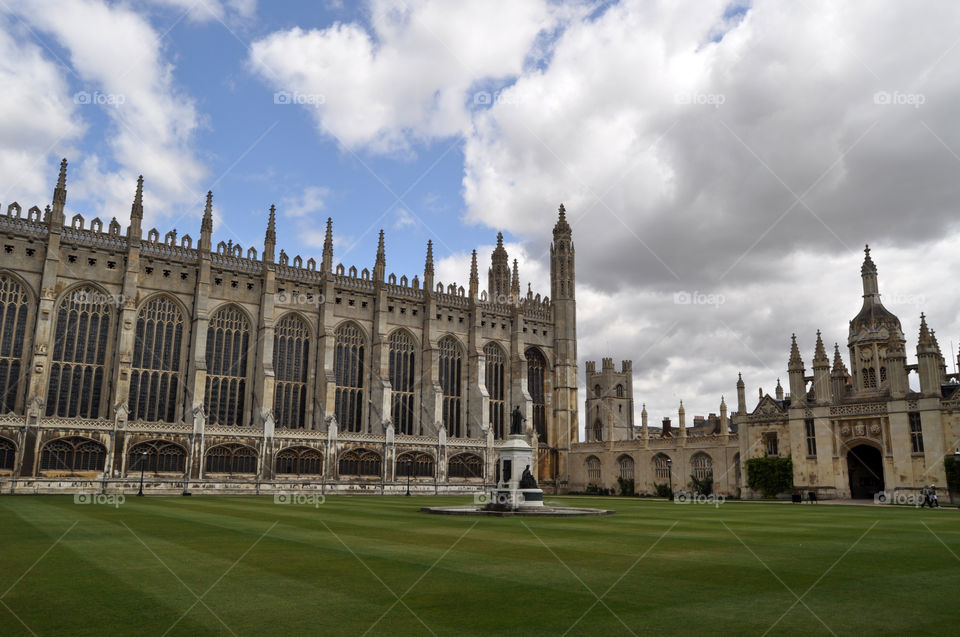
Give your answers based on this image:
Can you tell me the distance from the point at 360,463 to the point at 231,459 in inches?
404

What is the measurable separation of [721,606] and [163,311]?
52173 millimetres

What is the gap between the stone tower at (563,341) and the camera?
70938 millimetres

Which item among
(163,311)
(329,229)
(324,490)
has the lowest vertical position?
(324,490)

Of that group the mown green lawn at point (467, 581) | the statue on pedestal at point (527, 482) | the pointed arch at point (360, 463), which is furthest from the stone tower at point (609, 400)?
the mown green lawn at point (467, 581)

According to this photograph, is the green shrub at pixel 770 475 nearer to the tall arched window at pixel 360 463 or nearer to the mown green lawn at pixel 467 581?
the tall arched window at pixel 360 463

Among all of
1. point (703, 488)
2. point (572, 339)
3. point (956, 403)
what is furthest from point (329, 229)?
point (956, 403)

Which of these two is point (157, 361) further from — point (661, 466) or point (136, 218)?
point (661, 466)

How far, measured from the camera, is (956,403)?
139 ft

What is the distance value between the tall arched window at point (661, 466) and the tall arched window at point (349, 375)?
2545 centimetres

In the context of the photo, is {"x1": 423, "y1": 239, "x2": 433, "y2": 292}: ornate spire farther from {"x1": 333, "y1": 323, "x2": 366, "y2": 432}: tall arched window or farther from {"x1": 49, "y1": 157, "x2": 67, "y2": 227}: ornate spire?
{"x1": 49, "y1": 157, "x2": 67, "y2": 227}: ornate spire

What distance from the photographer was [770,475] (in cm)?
5016

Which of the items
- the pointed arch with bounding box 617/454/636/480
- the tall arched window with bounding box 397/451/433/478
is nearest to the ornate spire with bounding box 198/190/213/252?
the tall arched window with bounding box 397/451/433/478

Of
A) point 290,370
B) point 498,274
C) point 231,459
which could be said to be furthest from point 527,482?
point 498,274

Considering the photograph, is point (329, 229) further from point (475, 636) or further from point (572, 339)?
point (475, 636)
